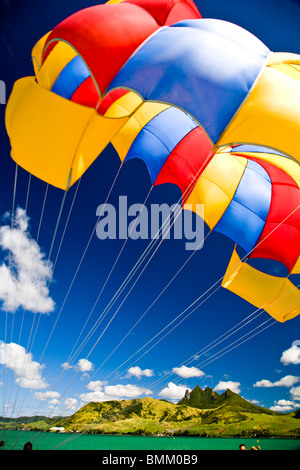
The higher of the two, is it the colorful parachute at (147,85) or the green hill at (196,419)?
the colorful parachute at (147,85)

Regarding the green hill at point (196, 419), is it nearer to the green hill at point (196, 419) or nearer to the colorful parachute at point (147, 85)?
the green hill at point (196, 419)

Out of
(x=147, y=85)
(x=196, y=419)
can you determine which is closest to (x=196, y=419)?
(x=196, y=419)

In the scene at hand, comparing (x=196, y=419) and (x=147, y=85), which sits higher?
(x=147, y=85)

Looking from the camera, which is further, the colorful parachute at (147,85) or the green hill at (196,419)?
the green hill at (196,419)

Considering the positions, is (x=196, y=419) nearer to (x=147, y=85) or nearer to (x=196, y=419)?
(x=196, y=419)

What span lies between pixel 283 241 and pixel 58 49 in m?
5.62

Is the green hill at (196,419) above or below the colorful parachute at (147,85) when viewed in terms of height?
below

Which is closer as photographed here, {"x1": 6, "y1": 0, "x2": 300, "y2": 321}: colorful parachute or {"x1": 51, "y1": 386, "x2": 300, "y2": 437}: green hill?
{"x1": 6, "y1": 0, "x2": 300, "y2": 321}: colorful parachute

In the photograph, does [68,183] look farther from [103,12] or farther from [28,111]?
[103,12]

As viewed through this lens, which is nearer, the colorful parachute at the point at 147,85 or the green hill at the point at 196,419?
the colorful parachute at the point at 147,85

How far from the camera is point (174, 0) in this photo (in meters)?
4.49

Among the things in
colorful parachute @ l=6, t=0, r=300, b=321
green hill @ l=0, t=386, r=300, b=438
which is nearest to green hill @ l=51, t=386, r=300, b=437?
green hill @ l=0, t=386, r=300, b=438

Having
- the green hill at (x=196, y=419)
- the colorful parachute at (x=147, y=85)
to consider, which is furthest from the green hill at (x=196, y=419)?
the colorful parachute at (x=147, y=85)

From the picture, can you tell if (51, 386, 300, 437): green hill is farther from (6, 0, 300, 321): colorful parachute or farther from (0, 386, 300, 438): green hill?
(6, 0, 300, 321): colorful parachute
